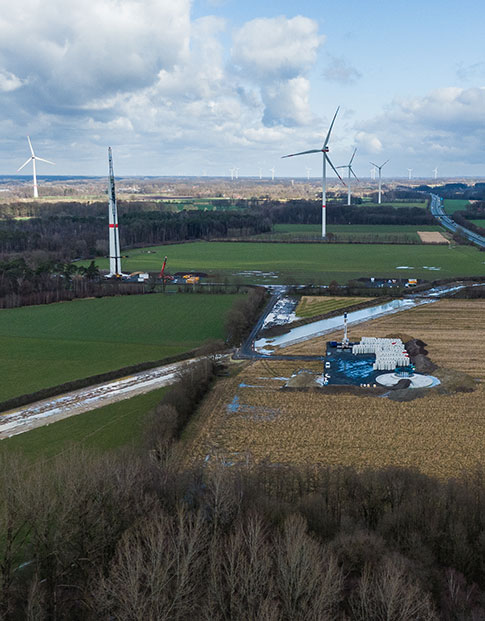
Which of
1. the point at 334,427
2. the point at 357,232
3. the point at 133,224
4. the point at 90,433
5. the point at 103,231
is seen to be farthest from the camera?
the point at 357,232

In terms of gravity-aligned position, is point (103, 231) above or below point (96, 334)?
above

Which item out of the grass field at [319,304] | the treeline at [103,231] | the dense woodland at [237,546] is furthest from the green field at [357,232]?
the dense woodland at [237,546]

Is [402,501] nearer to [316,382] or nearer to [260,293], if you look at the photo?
[316,382]

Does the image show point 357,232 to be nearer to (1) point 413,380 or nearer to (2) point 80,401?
(1) point 413,380

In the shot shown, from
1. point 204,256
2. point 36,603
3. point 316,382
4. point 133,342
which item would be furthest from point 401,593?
point 204,256

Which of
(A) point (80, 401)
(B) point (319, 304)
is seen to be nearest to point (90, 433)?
(A) point (80, 401)

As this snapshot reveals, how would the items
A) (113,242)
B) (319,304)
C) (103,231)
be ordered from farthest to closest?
(103,231) < (113,242) < (319,304)
